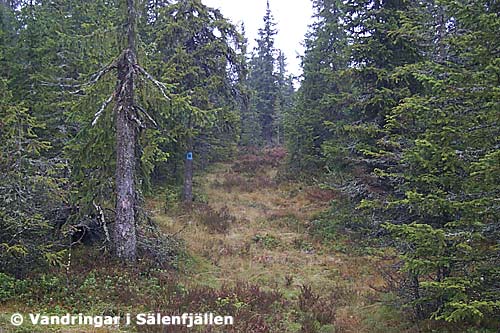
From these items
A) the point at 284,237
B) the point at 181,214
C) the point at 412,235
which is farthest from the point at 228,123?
the point at 412,235

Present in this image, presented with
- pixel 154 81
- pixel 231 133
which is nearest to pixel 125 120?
pixel 154 81

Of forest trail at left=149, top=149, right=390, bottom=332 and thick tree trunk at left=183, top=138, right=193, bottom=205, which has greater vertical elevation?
thick tree trunk at left=183, top=138, right=193, bottom=205

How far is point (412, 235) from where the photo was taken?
7.07 meters

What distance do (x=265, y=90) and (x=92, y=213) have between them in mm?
31904

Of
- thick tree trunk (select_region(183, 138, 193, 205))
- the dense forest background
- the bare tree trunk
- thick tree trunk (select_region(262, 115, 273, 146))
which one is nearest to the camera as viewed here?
the dense forest background

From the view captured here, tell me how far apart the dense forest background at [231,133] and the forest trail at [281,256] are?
29.6 inches

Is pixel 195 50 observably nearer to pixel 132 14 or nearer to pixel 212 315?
pixel 132 14

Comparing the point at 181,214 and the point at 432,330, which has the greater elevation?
the point at 181,214

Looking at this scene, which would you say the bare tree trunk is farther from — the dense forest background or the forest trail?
the forest trail

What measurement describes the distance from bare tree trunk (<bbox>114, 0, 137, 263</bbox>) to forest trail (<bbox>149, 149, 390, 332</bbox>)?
1990mm

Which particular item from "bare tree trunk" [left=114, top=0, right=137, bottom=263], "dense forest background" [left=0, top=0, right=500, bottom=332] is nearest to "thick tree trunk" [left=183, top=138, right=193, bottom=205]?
"dense forest background" [left=0, top=0, right=500, bottom=332]

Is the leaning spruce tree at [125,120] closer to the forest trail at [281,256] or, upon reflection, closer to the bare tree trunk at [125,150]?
the bare tree trunk at [125,150]

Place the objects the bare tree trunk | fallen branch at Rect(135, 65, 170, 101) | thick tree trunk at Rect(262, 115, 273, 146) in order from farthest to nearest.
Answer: thick tree trunk at Rect(262, 115, 273, 146) < the bare tree trunk < fallen branch at Rect(135, 65, 170, 101)

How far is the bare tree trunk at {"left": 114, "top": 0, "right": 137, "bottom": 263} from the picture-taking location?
428 inches
